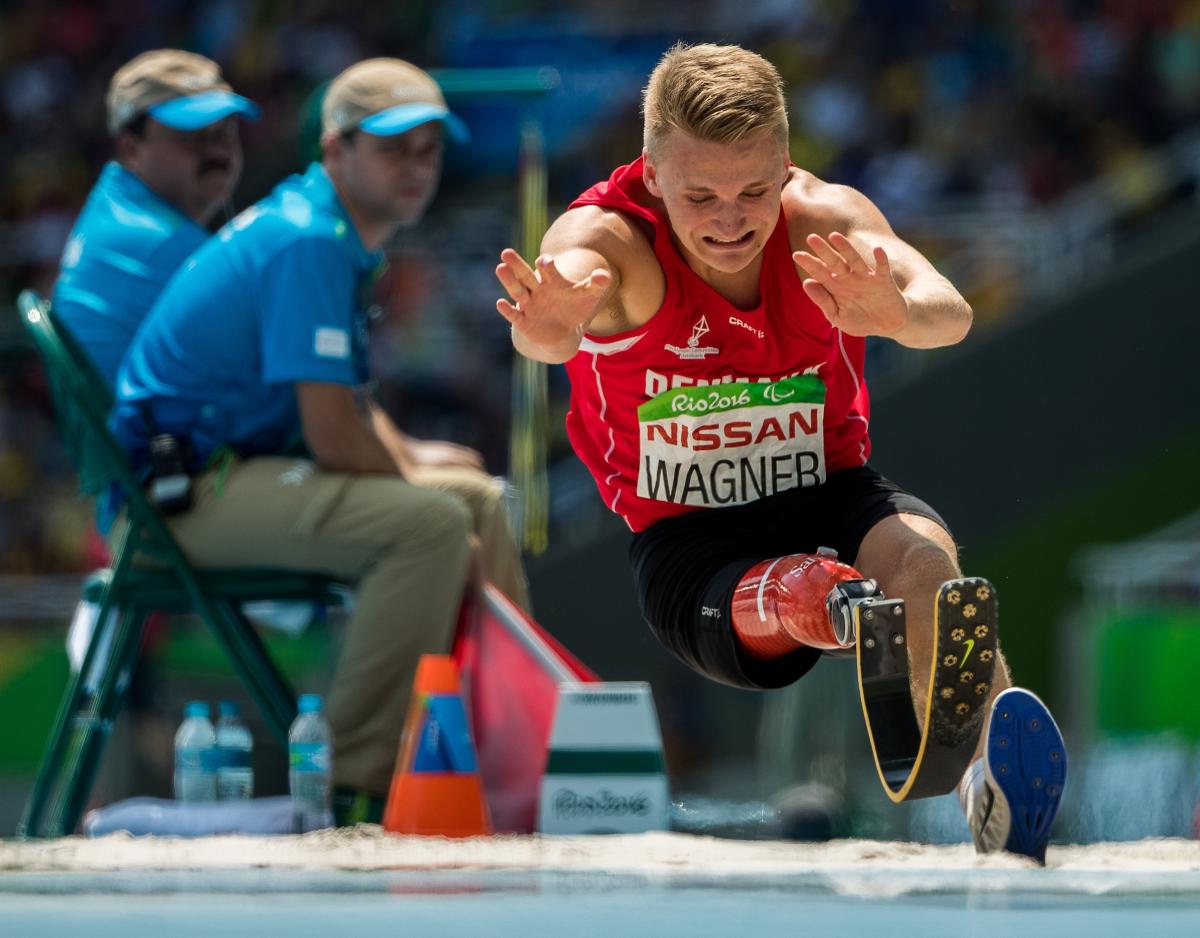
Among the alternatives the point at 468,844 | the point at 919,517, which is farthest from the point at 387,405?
the point at 919,517

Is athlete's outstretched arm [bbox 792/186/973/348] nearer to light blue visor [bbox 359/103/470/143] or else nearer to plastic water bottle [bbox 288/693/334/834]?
plastic water bottle [bbox 288/693/334/834]

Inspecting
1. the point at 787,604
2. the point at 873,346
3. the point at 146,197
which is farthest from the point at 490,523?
the point at 873,346

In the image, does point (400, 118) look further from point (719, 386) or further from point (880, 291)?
point (880, 291)

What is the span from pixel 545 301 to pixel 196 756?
6.57ft

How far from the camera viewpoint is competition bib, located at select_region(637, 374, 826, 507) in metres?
3.44

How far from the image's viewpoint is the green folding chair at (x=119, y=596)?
4.44m

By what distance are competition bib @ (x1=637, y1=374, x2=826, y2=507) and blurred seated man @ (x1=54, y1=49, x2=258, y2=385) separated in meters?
2.04

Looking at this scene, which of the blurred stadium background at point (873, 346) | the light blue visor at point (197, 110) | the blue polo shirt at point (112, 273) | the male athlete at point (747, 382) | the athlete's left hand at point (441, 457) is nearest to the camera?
the male athlete at point (747, 382)

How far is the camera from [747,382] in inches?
135

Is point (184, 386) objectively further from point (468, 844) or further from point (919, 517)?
point (919, 517)

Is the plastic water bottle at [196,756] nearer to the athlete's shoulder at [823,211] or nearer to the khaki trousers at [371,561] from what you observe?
the khaki trousers at [371,561]

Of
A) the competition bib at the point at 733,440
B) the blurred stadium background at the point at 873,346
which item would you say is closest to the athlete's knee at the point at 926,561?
the competition bib at the point at 733,440

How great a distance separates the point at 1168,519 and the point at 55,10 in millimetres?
7500

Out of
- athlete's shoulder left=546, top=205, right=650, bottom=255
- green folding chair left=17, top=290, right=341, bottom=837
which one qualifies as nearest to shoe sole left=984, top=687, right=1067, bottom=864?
athlete's shoulder left=546, top=205, right=650, bottom=255
